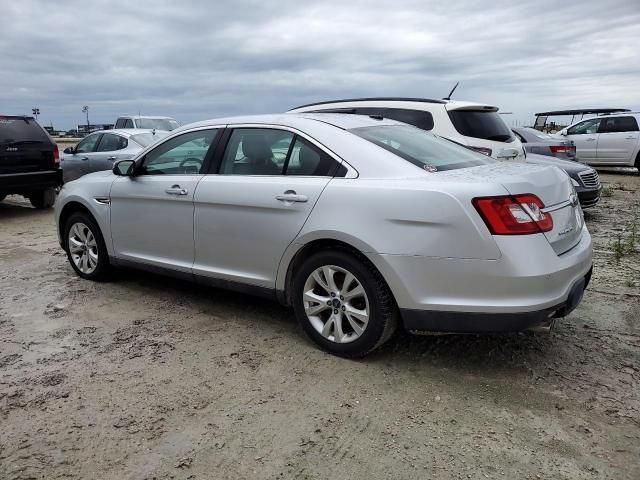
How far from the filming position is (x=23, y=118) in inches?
388

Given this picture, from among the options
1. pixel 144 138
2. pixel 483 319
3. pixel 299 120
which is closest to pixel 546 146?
pixel 144 138

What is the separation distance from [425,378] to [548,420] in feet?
2.36

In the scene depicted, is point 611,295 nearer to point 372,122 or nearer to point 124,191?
point 372,122

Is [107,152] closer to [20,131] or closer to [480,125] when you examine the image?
[20,131]

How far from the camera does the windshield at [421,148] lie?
364cm

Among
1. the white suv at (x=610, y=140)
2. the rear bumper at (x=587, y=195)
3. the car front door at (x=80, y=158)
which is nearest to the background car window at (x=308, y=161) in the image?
the rear bumper at (x=587, y=195)

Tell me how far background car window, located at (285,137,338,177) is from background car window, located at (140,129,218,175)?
0.85 m

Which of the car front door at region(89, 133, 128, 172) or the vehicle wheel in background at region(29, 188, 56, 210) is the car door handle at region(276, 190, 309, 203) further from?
the vehicle wheel in background at region(29, 188, 56, 210)

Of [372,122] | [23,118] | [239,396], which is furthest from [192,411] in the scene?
[23,118]

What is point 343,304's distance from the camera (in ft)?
11.6

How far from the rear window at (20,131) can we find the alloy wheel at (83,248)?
4996 millimetres

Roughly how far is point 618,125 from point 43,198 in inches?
560

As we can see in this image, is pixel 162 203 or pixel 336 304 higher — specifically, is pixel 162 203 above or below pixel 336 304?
above

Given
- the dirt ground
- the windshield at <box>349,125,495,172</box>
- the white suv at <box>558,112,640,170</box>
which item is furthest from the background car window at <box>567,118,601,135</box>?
the windshield at <box>349,125,495,172</box>
